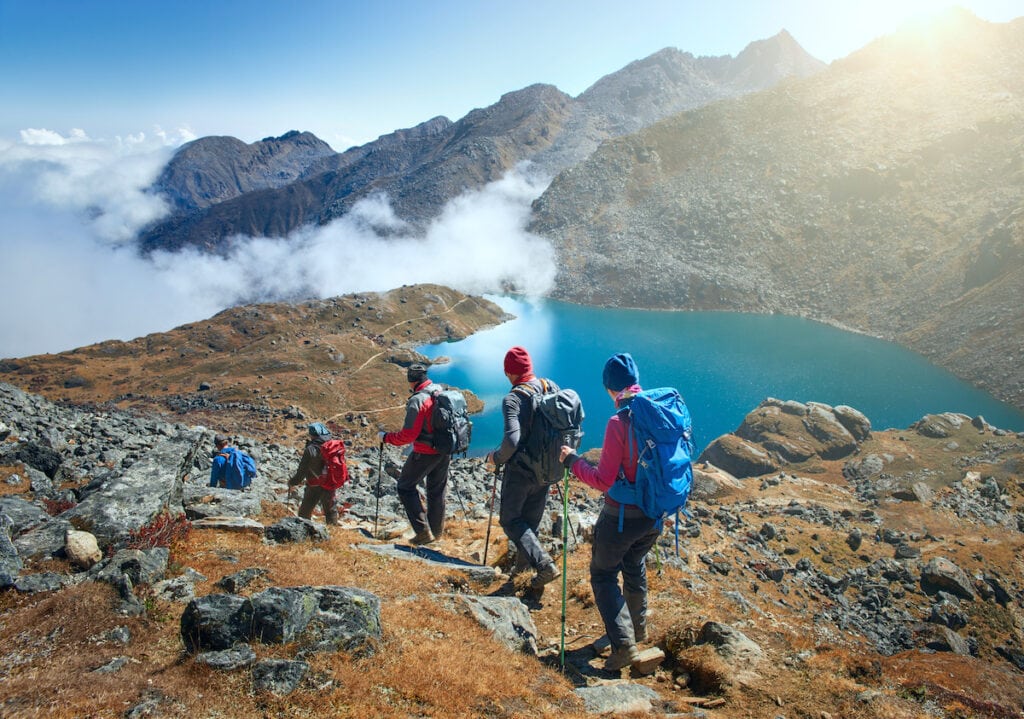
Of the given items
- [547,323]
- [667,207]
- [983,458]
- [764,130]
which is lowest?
[983,458]

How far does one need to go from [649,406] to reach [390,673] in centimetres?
358

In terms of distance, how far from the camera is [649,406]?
562 centimetres

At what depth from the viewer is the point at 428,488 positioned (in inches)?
390

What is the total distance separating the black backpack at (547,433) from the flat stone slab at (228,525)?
4523 millimetres

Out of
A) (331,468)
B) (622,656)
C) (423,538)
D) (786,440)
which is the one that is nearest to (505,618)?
(622,656)

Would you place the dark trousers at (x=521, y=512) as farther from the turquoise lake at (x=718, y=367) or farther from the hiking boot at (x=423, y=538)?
the turquoise lake at (x=718, y=367)

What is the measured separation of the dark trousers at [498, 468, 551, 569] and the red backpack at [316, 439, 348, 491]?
4460mm

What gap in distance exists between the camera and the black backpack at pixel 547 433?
23.5 ft

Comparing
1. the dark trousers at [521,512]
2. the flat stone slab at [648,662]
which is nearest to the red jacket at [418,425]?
the dark trousers at [521,512]

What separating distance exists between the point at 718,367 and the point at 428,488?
6039 centimetres

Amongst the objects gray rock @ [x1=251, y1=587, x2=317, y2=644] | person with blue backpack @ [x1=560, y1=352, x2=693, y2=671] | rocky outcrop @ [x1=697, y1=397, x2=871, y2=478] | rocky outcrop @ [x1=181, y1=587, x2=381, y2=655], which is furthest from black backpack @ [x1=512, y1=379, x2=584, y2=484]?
rocky outcrop @ [x1=697, y1=397, x2=871, y2=478]

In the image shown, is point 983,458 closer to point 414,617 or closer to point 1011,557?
point 1011,557

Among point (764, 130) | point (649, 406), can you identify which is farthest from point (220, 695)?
point (764, 130)

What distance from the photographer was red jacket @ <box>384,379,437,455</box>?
8.80 m
